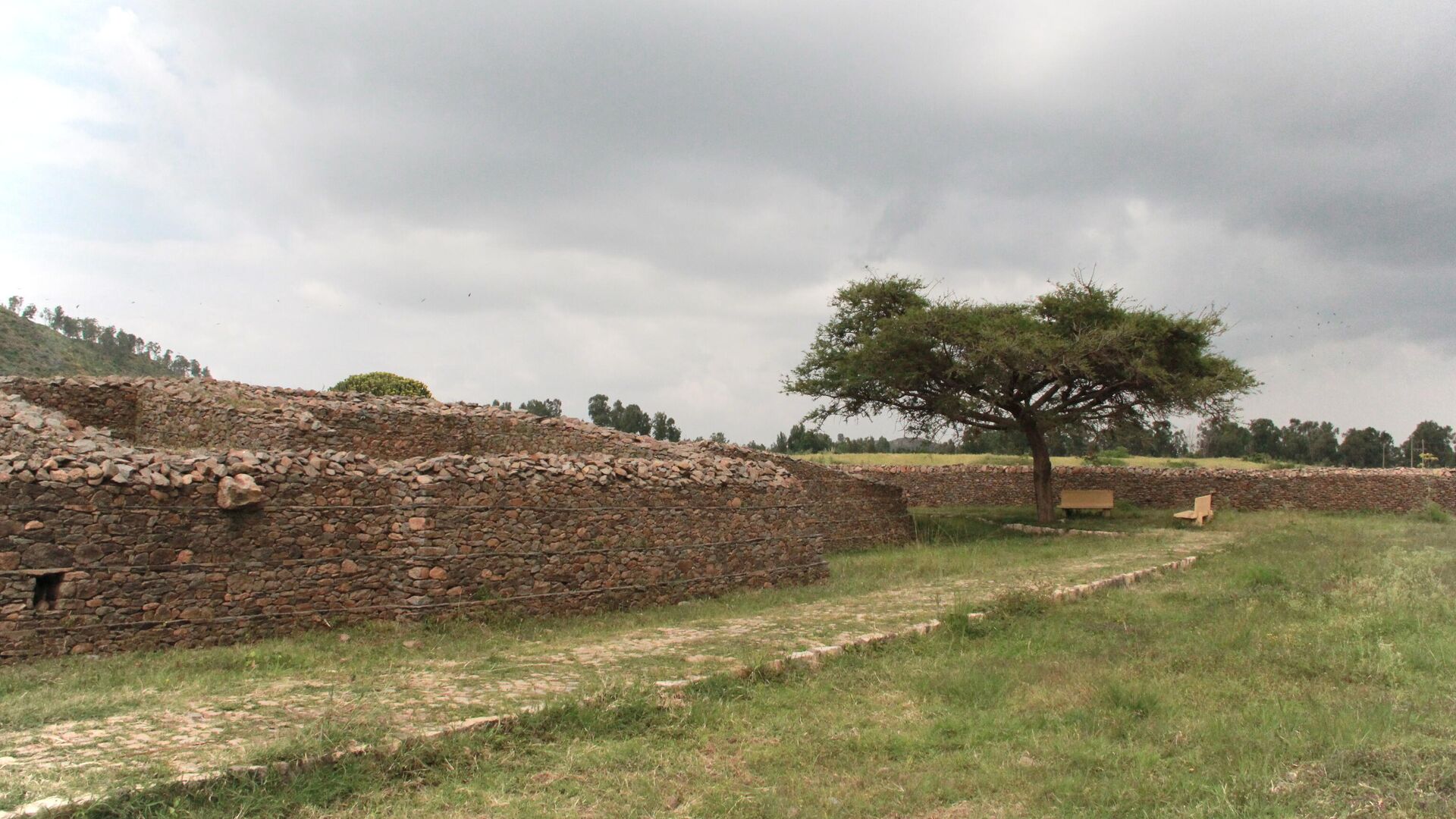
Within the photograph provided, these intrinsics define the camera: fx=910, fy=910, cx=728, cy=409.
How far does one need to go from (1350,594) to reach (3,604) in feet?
46.2

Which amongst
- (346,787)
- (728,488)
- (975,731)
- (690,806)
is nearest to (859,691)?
(975,731)

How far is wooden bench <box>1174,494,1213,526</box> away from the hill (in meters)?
33.4

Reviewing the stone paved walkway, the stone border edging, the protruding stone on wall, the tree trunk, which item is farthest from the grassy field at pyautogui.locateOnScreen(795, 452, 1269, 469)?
the protruding stone on wall

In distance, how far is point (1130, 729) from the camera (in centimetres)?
614

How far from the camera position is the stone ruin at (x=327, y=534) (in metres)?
8.00

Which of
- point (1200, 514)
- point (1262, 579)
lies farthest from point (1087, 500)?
point (1262, 579)

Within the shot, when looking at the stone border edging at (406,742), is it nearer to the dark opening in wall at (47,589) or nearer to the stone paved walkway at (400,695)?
the stone paved walkway at (400,695)

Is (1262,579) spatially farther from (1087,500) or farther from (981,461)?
(981,461)

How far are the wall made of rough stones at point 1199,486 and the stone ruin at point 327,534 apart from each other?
563 inches

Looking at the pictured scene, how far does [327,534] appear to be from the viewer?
925 cm

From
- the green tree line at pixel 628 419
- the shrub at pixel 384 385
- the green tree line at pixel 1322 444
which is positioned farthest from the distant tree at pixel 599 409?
the green tree line at pixel 1322 444

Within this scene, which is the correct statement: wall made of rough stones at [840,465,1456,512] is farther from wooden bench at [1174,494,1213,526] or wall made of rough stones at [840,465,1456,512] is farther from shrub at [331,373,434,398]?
shrub at [331,373,434,398]

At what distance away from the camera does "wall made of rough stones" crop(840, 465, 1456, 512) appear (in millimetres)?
28375

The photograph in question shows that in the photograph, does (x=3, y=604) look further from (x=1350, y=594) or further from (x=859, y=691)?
(x=1350, y=594)
